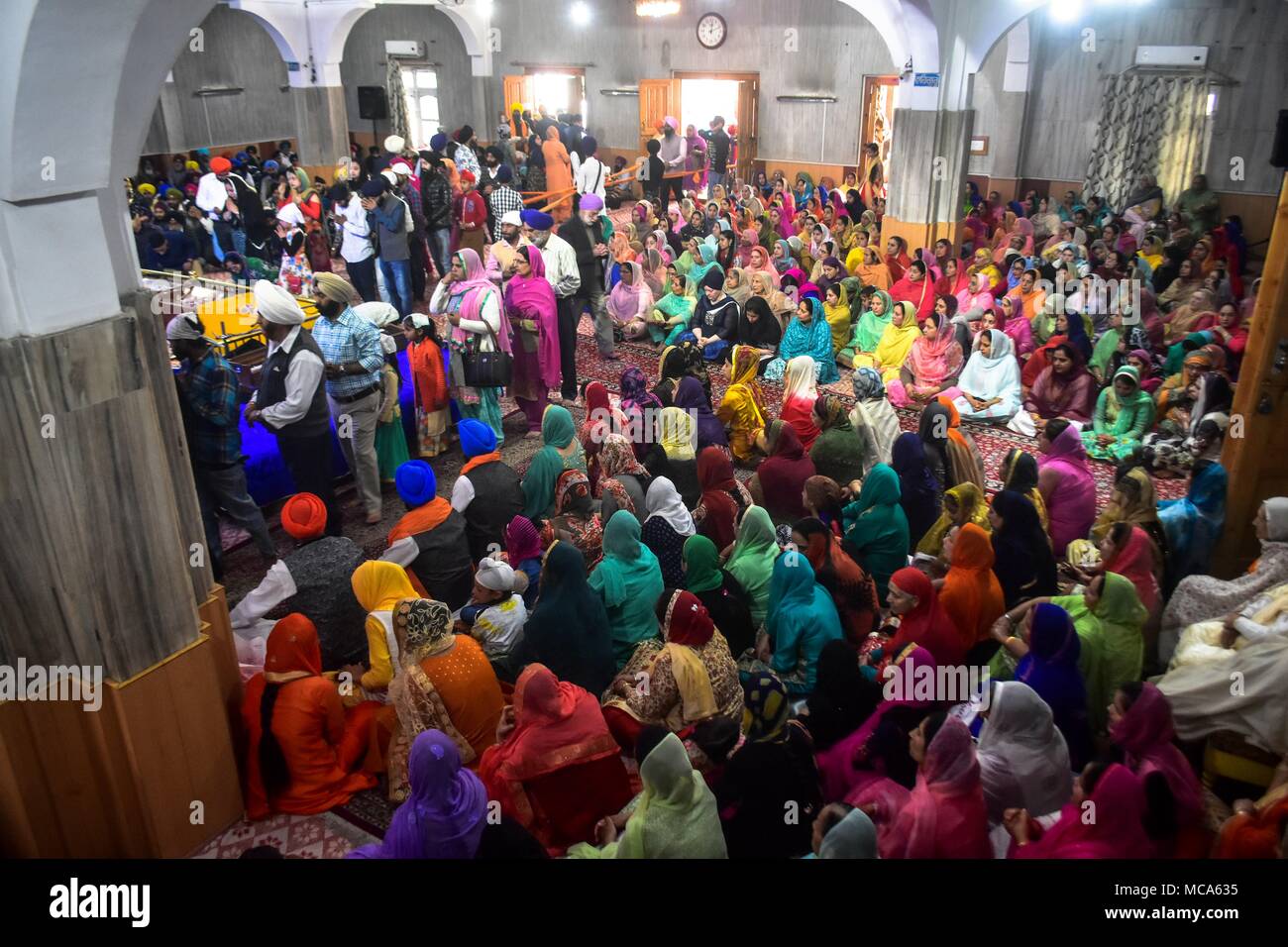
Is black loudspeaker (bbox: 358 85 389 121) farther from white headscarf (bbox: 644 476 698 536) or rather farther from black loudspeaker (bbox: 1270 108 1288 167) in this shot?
white headscarf (bbox: 644 476 698 536)

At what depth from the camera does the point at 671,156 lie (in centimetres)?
1441

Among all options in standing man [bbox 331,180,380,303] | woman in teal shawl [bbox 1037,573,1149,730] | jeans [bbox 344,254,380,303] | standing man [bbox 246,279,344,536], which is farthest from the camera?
jeans [bbox 344,254,380,303]

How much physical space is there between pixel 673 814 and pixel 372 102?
16611 millimetres

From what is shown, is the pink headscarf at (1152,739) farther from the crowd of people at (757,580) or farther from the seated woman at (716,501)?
the seated woman at (716,501)

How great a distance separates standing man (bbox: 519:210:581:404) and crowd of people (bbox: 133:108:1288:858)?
24 mm

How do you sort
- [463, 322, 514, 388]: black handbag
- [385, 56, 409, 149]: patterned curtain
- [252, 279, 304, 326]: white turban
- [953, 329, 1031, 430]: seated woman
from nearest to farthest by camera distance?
1. [252, 279, 304, 326]: white turban
2. [463, 322, 514, 388]: black handbag
3. [953, 329, 1031, 430]: seated woman
4. [385, 56, 409, 149]: patterned curtain

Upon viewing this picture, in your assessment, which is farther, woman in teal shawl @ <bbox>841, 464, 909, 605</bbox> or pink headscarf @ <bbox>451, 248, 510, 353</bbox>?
pink headscarf @ <bbox>451, 248, 510, 353</bbox>

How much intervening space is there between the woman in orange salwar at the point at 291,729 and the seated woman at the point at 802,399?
A: 3.45 m

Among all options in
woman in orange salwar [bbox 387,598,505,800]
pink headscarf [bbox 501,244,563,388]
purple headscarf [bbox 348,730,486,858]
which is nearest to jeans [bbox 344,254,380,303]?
pink headscarf [bbox 501,244,563,388]

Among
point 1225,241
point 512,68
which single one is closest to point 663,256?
point 1225,241

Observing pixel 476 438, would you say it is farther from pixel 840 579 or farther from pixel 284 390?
pixel 840 579

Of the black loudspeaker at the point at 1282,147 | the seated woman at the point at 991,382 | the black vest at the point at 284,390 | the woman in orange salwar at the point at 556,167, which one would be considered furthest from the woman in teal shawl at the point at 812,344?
the woman in orange salwar at the point at 556,167

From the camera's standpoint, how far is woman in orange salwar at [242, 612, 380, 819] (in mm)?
3383

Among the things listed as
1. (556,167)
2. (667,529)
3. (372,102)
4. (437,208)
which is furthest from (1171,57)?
(372,102)
